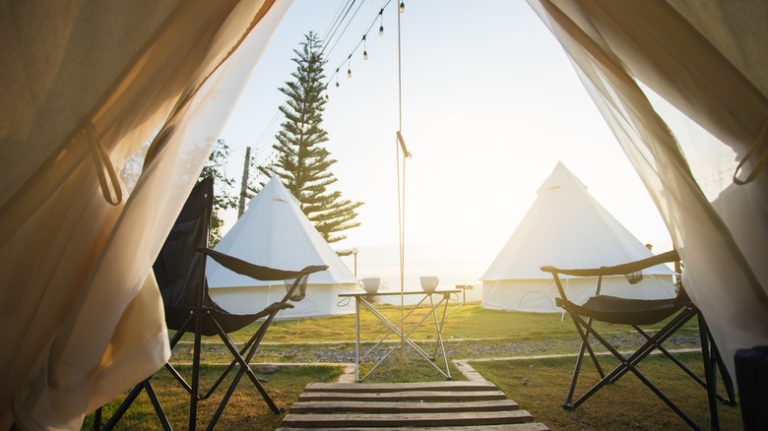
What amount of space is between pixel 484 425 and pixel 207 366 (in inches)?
81.0

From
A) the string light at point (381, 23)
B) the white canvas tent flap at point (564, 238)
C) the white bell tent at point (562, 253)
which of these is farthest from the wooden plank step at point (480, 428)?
the white canvas tent flap at point (564, 238)

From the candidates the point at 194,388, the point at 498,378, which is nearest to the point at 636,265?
the point at 498,378

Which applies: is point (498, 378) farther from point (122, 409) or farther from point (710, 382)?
point (122, 409)

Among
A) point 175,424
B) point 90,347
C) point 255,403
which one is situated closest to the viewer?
point 90,347

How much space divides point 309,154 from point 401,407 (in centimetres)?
1306

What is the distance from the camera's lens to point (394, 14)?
2740 mm

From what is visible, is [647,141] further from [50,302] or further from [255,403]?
[255,403]

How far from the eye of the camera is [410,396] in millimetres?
1646

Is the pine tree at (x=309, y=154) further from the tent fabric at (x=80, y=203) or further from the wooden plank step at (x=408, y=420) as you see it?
the tent fabric at (x=80, y=203)

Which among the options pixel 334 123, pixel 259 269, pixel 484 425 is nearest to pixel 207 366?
pixel 259 269

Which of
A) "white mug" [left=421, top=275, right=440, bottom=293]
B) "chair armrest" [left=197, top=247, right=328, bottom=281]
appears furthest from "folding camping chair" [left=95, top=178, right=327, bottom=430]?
"white mug" [left=421, top=275, right=440, bottom=293]

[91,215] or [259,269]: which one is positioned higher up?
[91,215]

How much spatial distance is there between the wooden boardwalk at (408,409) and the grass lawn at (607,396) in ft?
0.74

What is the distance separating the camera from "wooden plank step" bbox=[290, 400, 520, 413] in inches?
58.0
